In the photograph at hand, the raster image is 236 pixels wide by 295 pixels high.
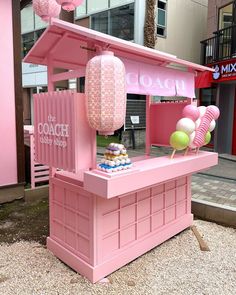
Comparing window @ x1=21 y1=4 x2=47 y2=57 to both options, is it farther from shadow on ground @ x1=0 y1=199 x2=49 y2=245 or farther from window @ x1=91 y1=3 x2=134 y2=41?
shadow on ground @ x1=0 y1=199 x2=49 y2=245

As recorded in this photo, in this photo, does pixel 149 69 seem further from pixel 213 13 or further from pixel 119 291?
pixel 213 13

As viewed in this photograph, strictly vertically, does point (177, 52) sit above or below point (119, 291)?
above

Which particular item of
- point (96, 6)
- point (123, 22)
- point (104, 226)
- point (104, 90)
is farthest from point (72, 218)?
point (96, 6)

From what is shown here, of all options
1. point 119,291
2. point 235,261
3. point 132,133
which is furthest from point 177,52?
point 119,291

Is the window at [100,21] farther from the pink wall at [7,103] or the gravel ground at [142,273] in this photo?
the gravel ground at [142,273]

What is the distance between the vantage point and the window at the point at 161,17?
12.7 metres

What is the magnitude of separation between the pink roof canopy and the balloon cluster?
308 millimetres

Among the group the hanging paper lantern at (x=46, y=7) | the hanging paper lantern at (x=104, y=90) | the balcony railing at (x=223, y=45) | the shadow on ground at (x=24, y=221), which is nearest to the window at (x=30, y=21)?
the balcony railing at (x=223, y=45)

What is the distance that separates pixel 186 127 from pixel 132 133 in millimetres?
8565

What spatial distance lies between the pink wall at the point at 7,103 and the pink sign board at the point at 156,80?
3.49 m

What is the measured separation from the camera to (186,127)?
150 inches

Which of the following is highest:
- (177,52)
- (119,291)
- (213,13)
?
(213,13)

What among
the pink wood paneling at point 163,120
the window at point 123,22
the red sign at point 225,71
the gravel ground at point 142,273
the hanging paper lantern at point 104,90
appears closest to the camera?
the hanging paper lantern at point 104,90

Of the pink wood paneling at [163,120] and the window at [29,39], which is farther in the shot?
the window at [29,39]
